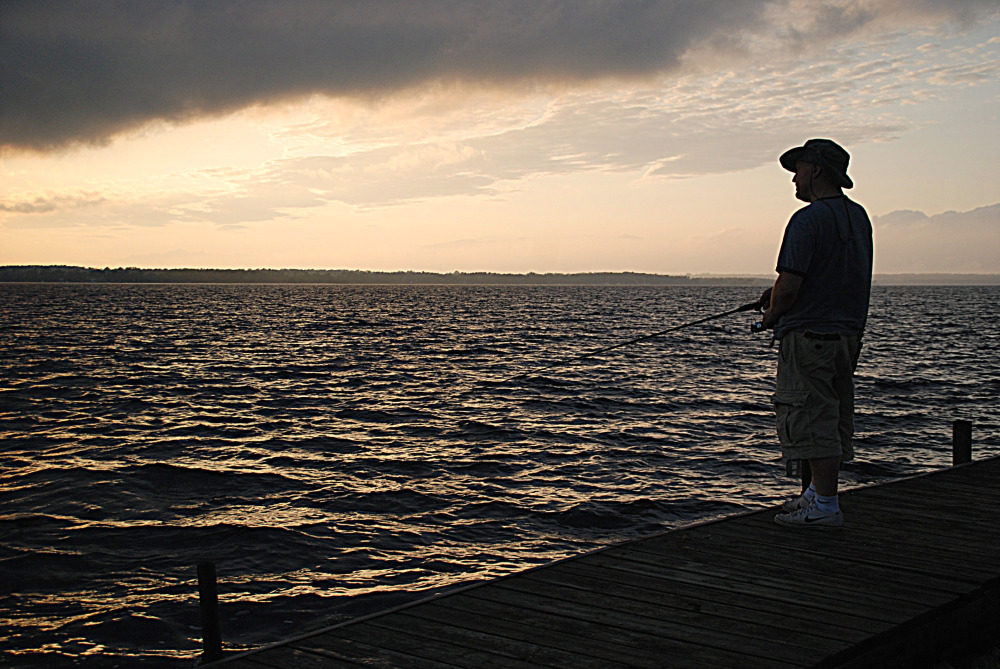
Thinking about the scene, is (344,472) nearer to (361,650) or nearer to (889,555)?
(361,650)

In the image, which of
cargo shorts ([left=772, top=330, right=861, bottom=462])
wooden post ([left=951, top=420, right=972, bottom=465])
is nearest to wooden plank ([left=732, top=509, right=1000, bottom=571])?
cargo shorts ([left=772, top=330, right=861, bottom=462])

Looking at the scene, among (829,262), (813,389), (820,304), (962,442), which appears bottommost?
(962,442)

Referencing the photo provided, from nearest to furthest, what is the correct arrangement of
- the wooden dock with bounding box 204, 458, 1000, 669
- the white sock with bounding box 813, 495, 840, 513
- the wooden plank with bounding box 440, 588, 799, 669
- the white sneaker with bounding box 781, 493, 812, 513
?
the wooden plank with bounding box 440, 588, 799, 669, the wooden dock with bounding box 204, 458, 1000, 669, the white sock with bounding box 813, 495, 840, 513, the white sneaker with bounding box 781, 493, 812, 513

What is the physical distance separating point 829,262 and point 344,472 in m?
8.37

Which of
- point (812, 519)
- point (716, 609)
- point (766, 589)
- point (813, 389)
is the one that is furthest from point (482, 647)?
point (812, 519)

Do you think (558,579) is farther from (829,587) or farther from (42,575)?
(42,575)

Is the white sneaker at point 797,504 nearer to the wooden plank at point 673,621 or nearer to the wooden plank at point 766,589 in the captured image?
the wooden plank at point 766,589

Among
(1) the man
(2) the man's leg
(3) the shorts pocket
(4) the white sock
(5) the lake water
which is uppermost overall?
(1) the man

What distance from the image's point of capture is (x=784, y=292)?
4.95 m

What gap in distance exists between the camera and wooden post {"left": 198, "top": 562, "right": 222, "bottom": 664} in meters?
4.36

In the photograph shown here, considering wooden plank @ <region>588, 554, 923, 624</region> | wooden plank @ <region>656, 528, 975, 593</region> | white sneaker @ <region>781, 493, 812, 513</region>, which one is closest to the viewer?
wooden plank @ <region>588, 554, 923, 624</region>

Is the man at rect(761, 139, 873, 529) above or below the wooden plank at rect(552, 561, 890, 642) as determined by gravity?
above

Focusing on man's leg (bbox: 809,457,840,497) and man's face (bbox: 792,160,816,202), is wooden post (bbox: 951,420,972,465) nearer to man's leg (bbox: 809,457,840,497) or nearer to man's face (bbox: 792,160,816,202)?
man's leg (bbox: 809,457,840,497)

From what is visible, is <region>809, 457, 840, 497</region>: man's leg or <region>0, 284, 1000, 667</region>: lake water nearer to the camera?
<region>809, 457, 840, 497</region>: man's leg
